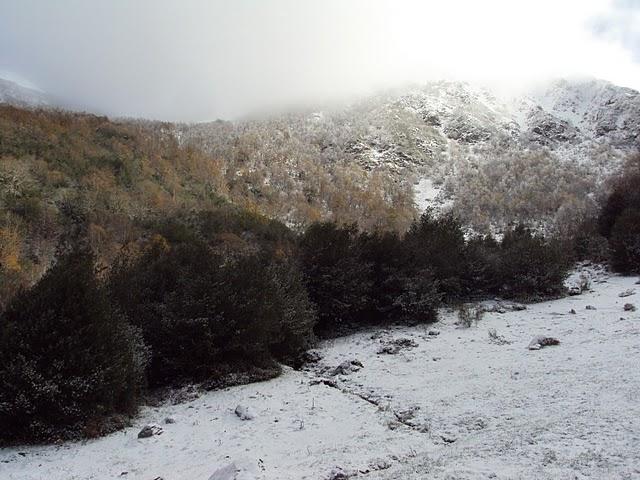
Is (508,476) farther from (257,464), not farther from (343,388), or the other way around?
(343,388)

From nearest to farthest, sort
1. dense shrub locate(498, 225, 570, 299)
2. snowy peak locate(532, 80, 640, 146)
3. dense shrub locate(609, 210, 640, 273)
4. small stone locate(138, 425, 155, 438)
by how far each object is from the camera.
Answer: small stone locate(138, 425, 155, 438) < dense shrub locate(498, 225, 570, 299) < dense shrub locate(609, 210, 640, 273) < snowy peak locate(532, 80, 640, 146)

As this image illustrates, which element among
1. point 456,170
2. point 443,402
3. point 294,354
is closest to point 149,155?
point 294,354

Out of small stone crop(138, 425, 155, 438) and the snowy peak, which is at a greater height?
the snowy peak

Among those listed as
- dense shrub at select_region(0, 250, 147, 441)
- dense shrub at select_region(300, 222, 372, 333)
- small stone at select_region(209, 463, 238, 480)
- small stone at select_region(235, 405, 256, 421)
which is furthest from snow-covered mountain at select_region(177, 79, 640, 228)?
small stone at select_region(209, 463, 238, 480)

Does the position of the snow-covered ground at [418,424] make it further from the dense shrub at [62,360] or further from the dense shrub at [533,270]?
the dense shrub at [533,270]

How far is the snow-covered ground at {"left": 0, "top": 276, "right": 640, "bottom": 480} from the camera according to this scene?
6020mm

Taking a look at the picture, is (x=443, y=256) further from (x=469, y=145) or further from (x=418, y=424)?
(x=469, y=145)

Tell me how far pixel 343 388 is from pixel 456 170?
6319 inches

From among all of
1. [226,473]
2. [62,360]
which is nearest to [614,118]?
[62,360]

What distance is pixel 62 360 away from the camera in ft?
27.8

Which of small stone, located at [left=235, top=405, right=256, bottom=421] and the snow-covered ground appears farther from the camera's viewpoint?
small stone, located at [left=235, top=405, right=256, bottom=421]

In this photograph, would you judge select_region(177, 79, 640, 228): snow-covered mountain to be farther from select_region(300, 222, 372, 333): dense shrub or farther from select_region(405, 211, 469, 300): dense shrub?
select_region(300, 222, 372, 333): dense shrub

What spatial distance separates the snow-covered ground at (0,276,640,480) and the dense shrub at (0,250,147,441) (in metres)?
0.53

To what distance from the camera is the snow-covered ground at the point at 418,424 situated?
19.7 feet
